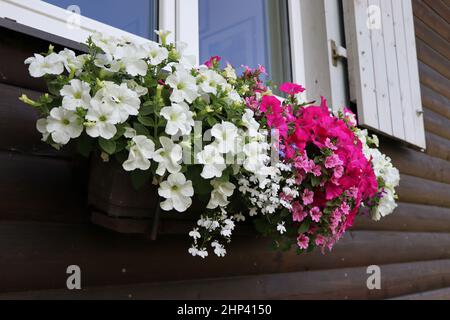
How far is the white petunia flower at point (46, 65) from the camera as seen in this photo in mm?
910

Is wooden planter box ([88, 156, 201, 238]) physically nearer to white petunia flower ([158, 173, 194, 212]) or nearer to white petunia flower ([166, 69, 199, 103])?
white petunia flower ([158, 173, 194, 212])

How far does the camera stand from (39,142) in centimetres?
106

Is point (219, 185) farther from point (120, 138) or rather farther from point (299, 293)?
point (299, 293)

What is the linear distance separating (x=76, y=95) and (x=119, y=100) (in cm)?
8

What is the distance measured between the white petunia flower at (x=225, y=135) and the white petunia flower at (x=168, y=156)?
0.09 m

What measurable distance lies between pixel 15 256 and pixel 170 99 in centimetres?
46

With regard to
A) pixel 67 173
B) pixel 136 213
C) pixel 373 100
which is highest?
pixel 373 100

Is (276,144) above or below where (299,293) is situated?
above

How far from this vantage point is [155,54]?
1.00 meters

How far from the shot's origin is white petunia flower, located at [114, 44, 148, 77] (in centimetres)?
96

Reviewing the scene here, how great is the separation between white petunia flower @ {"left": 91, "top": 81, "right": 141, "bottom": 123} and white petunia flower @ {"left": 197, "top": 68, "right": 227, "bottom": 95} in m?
0.17

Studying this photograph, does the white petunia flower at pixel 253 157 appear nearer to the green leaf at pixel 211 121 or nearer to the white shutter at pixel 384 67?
the green leaf at pixel 211 121

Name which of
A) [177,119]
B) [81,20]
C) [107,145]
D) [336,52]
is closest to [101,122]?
[107,145]
